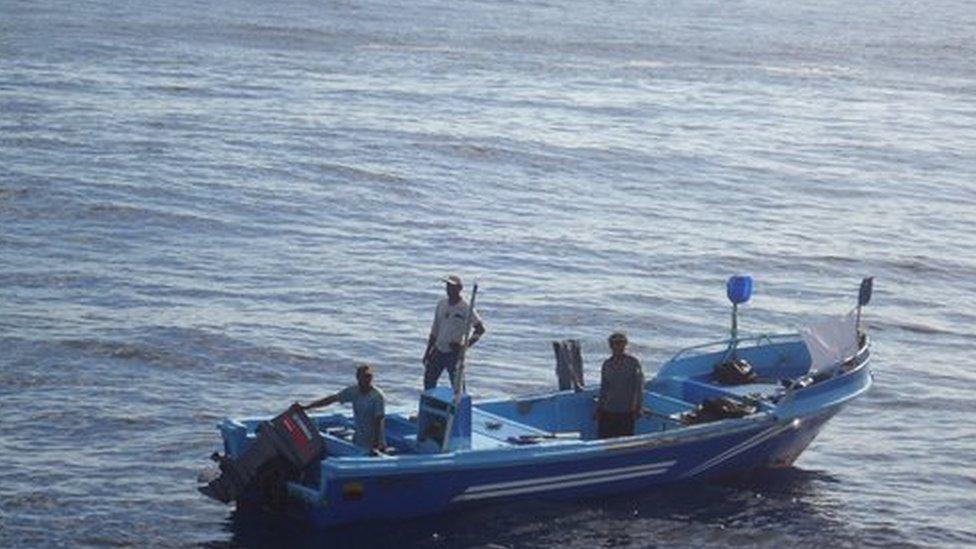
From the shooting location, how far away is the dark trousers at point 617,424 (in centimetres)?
2512

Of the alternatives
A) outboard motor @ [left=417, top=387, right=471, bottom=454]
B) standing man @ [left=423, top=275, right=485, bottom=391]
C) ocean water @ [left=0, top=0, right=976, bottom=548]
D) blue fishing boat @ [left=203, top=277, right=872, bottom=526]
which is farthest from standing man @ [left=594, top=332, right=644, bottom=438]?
outboard motor @ [left=417, top=387, right=471, bottom=454]

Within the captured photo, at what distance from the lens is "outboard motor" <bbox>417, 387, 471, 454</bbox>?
23.4 m

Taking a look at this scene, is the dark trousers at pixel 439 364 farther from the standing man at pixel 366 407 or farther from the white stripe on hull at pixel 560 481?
the standing man at pixel 366 407

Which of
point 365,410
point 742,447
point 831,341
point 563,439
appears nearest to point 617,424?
point 563,439

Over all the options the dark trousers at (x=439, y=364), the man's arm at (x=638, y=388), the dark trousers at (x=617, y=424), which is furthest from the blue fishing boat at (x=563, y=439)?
the dark trousers at (x=439, y=364)

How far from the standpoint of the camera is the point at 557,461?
2398 cm

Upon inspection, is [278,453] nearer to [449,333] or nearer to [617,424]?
[449,333]

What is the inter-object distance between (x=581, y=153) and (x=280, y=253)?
15.7 meters

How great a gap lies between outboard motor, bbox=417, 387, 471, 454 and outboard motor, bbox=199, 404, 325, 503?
4.21 feet

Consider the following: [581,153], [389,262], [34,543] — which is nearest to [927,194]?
[581,153]

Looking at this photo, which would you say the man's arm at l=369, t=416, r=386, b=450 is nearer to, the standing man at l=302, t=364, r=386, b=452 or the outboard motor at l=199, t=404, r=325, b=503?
the standing man at l=302, t=364, r=386, b=452

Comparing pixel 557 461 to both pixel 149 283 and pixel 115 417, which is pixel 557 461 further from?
pixel 149 283

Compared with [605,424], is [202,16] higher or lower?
higher

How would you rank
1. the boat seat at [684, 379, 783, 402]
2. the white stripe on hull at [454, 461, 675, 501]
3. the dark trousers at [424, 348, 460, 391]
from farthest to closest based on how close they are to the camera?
the boat seat at [684, 379, 783, 402] → the dark trousers at [424, 348, 460, 391] → the white stripe on hull at [454, 461, 675, 501]
